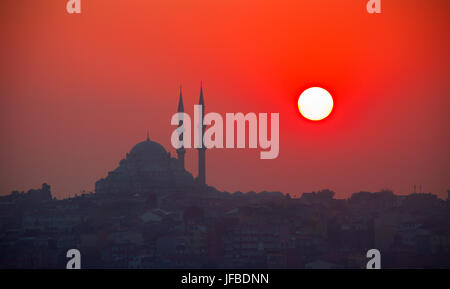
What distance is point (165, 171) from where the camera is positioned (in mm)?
68000

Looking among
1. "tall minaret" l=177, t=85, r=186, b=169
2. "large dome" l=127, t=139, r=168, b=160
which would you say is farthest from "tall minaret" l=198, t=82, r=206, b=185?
"large dome" l=127, t=139, r=168, b=160

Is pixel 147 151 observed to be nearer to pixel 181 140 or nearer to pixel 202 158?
pixel 181 140

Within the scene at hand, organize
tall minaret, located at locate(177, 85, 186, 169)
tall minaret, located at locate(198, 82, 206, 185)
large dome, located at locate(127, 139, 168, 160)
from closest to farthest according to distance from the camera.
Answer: tall minaret, located at locate(198, 82, 206, 185), tall minaret, located at locate(177, 85, 186, 169), large dome, located at locate(127, 139, 168, 160)

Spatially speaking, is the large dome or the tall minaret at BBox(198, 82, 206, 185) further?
the large dome

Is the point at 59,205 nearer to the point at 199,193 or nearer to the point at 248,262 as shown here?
the point at 199,193

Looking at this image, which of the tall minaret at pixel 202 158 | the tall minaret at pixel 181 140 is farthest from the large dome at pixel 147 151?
the tall minaret at pixel 202 158

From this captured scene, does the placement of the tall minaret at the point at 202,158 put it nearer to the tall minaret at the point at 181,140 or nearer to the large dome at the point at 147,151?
the tall minaret at the point at 181,140

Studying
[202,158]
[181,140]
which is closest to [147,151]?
[181,140]

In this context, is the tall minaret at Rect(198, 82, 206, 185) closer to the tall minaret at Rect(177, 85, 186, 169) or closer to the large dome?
the tall minaret at Rect(177, 85, 186, 169)

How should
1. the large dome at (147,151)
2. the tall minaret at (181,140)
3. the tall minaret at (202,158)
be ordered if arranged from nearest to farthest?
1. the tall minaret at (202,158)
2. the tall minaret at (181,140)
3. the large dome at (147,151)

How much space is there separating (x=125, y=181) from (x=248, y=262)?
24.1 meters

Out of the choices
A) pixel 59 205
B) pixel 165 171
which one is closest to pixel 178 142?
pixel 165 171

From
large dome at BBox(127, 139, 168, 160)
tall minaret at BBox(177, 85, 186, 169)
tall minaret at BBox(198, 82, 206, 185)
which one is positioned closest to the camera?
tall minaret at BBox(198, 82, 206, 185)

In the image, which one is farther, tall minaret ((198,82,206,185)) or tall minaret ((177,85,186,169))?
tall minaret ((177,85,186,169))
